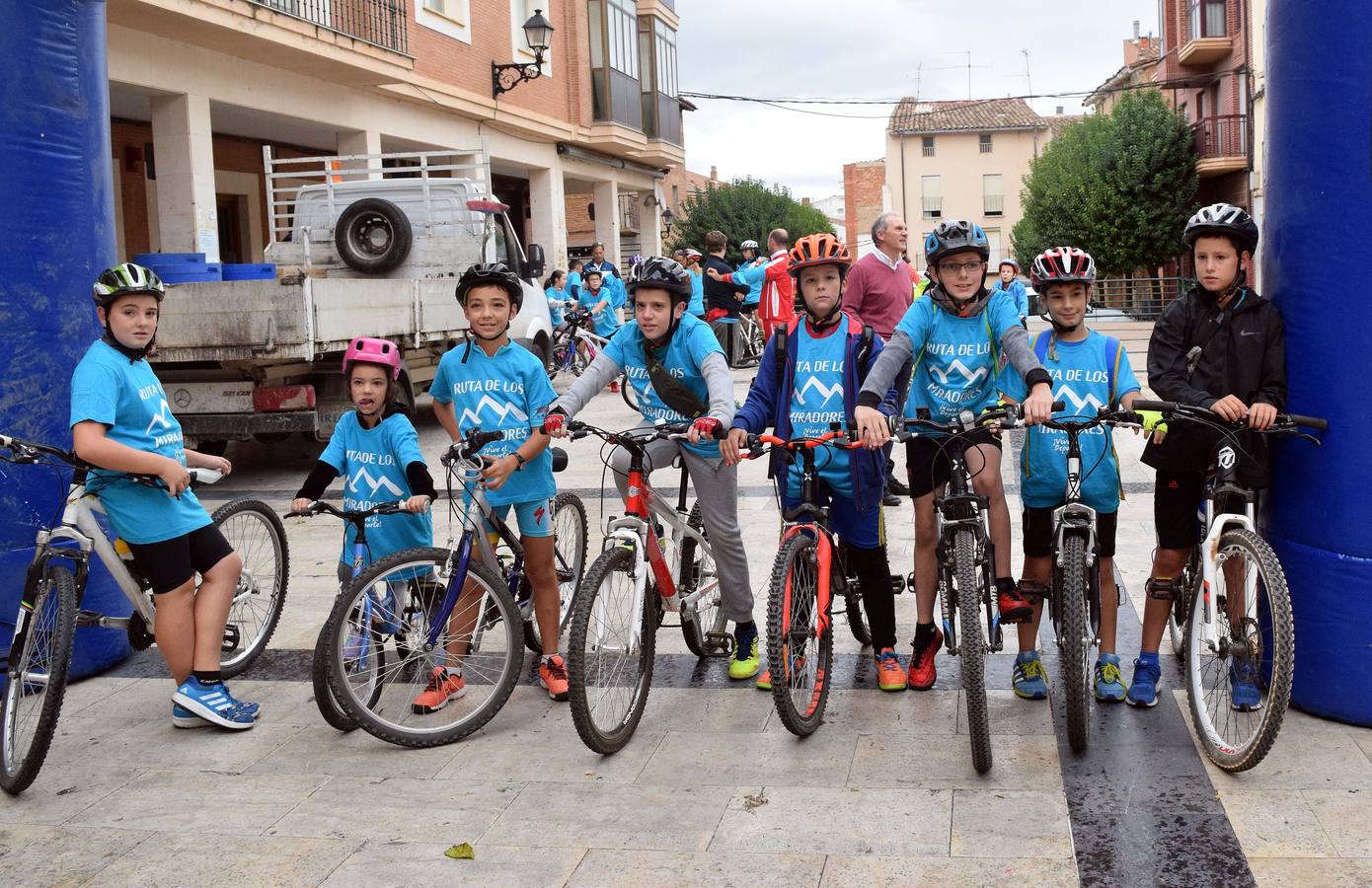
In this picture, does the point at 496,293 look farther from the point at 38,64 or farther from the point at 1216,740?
the point at 1216,740

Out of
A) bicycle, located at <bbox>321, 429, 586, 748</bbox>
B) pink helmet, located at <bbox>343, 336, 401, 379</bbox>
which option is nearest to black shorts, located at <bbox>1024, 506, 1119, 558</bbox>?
bicycle, located at <bbox>321, 429, 586, 748</bbox>

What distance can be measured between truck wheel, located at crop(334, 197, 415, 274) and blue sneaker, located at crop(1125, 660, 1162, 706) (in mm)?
10761

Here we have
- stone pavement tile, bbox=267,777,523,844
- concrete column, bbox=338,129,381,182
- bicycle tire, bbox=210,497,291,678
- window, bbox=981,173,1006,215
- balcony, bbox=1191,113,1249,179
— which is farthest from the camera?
window, bbox=981,173,1006,215

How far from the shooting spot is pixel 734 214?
50.6 meters

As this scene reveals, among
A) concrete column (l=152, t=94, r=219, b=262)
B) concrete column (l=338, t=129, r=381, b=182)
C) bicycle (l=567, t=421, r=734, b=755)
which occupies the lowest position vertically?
bicycle (l=567, t=421, r=734, b=755)

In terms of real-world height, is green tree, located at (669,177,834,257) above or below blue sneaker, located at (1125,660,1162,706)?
above

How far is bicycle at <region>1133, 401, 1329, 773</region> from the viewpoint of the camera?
14.2 ft

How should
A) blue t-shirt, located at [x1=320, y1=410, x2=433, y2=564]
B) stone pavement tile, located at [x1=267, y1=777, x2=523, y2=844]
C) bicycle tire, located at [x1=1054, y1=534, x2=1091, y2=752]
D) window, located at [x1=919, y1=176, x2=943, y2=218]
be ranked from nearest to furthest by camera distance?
1. stone pavement tile, located at [x1=267, y1=777, x2=523, y2=844]
2. bicycle tire, located at [x1=1054, y1=534, x2=1091, y2=752]
3. blue t-shirt, located at [x1=320, y1=410, x2=433, y2=564]
4. window, located at [x1=919, y1=176, x2=943, y2=218]

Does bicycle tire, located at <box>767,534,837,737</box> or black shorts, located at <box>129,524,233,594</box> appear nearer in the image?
bicycle tire, located at <box>767,534,837,737</box>

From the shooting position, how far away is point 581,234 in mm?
46969

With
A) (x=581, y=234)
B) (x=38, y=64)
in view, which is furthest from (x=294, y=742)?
(x=581, y=234)

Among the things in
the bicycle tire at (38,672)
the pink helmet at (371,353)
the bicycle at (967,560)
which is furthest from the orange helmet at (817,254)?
the bicycle tire at (38,672)

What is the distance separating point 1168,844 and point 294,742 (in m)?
2.98

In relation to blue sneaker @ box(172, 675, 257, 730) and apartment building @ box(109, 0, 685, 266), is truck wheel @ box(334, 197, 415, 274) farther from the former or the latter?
blue sneaker @ box(172, 675, 257, 730)
